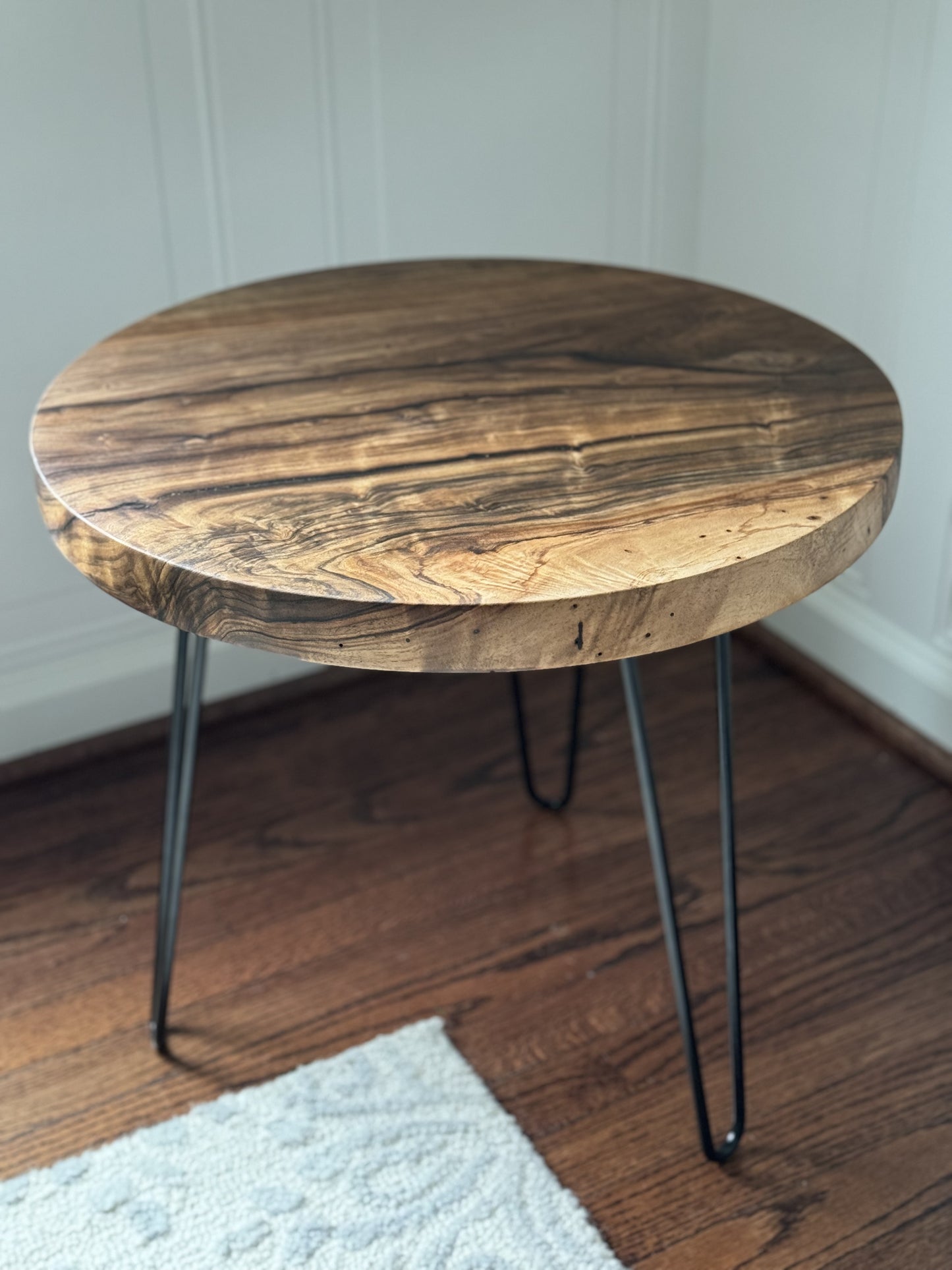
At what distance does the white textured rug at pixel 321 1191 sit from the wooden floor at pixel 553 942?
3cm

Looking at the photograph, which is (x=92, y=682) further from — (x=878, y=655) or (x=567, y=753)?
(x=878, y=655)

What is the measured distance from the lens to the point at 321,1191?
97 centimetres

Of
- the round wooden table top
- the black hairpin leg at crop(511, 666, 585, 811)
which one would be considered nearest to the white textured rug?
the black hairpin leg at crop(511, 666, 585, 811)

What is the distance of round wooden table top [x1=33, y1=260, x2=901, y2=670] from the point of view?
68cm

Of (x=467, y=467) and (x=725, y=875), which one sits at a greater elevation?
(x=467, y=467)

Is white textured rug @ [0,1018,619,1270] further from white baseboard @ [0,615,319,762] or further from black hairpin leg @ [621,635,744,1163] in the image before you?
white baseboard @ [0,615,319,762]

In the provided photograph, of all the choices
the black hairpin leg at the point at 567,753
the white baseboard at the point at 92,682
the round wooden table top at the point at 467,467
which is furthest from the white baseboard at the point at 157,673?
the round wooden table top at the point at 467,467

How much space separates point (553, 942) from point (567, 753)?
0.69ft

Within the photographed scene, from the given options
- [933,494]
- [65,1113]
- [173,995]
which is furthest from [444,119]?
[65,1113]

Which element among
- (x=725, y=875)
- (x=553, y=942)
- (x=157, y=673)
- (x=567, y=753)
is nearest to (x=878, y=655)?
(x=567, y=753)

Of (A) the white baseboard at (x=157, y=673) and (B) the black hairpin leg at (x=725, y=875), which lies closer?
(B) the black hairpin leg at (x=725, y=875)

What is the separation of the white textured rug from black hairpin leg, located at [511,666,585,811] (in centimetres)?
34

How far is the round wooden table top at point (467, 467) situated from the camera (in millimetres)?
682

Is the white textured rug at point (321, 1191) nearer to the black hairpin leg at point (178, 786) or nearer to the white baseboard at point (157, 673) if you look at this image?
the black hairpin leg at point (178, 786)
